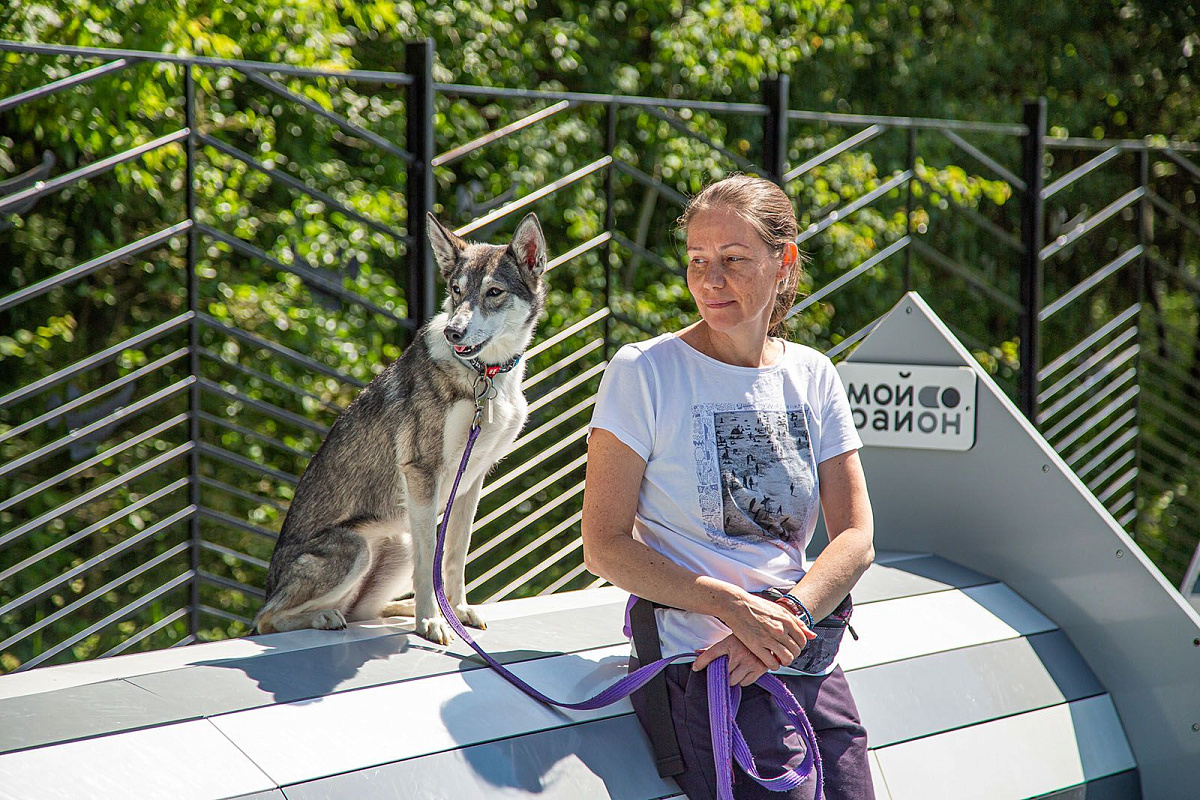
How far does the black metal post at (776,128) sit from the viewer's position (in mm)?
4277

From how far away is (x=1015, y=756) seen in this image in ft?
8.34

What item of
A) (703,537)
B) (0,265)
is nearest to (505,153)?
(0,265)

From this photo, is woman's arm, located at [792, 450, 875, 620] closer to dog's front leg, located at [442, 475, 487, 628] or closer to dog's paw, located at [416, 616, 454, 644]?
dog's paw, located at [416, 616, 454, 644]

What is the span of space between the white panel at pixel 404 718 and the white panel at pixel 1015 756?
2.16 feet

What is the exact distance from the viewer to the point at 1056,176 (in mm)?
9500

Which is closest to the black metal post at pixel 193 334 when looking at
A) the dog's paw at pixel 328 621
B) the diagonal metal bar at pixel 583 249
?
the dog's paw at pixel 328 621

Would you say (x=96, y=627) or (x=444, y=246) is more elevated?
(x=444, y=246)

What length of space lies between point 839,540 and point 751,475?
22 cm

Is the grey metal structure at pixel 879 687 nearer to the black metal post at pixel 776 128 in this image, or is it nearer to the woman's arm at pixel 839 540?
the woman's arm at pixel 839 540

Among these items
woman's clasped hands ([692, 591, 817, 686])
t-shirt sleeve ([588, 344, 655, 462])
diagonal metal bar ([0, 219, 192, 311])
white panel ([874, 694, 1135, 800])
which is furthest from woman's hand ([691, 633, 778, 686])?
diagonal metal bar ([0, 219, 192, 311])

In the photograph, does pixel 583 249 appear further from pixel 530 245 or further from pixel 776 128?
pixel 530 245

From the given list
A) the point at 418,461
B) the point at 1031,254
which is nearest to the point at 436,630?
the point at 418,461

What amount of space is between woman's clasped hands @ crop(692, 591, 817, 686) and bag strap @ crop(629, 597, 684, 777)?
0.45ft

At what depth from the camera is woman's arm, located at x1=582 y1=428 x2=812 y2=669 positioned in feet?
6.68
